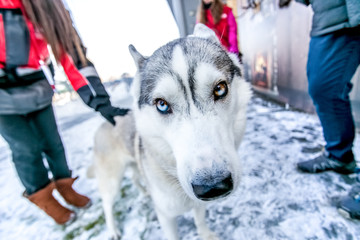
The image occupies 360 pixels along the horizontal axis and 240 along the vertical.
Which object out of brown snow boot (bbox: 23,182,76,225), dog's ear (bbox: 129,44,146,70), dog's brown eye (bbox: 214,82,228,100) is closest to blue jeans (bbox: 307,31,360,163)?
dog's brown eye (bbox: 214,82,228,100)

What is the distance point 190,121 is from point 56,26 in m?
1.43

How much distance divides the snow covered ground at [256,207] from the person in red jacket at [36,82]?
47 centimetres

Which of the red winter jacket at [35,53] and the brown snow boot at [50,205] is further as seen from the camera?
the brown snow boot at [50,205]

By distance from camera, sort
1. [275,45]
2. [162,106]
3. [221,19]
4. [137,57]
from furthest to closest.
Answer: [275,45], [221,19], [137,57], [162,106]

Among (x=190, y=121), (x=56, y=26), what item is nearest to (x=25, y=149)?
(x=56, y=26)

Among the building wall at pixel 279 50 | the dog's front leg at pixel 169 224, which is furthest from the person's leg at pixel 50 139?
the building wall at pixel 279 50

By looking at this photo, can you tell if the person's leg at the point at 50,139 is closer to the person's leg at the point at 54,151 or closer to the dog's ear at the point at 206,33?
the person's leg at the point at 54,151

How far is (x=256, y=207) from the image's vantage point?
1.73 metres

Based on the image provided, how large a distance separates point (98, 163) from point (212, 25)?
107 inches

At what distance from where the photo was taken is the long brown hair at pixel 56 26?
1352 millimetres

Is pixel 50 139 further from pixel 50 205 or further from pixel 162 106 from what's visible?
pixel 162 106

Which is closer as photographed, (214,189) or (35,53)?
(214,189)

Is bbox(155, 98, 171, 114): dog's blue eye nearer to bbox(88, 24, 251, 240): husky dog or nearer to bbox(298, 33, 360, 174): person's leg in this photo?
bbox(88, 24, 251, 240): husky dog

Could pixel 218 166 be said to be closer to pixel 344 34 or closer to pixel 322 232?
pixel 322 232
